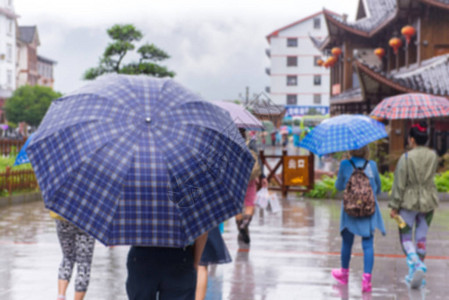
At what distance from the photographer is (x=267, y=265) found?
29.5ft

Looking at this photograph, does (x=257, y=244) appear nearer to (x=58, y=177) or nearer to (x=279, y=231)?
(x=279, y=231)

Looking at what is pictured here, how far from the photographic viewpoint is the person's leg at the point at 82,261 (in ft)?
19.7

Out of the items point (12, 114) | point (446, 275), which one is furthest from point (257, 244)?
point (12, 114)

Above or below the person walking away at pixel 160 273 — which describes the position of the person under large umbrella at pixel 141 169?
above

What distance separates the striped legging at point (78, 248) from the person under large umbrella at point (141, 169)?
7.60 feet

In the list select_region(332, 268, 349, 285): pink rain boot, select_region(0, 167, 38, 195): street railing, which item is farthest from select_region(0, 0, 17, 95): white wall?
select_region(332, 268, 349, 285): pink rain boot

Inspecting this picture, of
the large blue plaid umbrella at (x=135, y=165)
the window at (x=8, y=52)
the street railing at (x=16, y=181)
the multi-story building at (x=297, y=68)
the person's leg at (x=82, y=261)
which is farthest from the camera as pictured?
the multi-story building at (x=297, y=68)

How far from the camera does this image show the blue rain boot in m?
7.60

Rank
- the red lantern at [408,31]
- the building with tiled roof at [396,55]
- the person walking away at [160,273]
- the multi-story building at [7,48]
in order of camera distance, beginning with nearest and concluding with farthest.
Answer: the person walking away at [160,273]
the building with tiled roof at [396,55]
the red lantern at [408,31]
the multi-story building at [7,48]

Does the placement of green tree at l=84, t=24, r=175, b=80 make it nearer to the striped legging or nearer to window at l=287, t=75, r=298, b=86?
the striped legging

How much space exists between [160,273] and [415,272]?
14.9 ft

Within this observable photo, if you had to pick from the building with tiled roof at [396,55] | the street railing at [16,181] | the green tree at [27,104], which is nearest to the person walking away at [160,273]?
the street railing at [16,181]

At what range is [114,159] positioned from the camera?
11.2ft

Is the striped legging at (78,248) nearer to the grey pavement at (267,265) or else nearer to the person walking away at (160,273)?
the grey pavement at (267,265)
